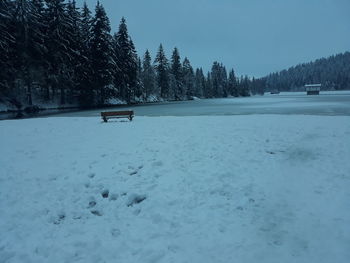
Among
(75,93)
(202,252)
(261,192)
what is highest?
(75,93)

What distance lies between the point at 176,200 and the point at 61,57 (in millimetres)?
33252

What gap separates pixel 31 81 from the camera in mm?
31125

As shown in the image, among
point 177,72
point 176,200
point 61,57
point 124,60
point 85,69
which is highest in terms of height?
point 177,72

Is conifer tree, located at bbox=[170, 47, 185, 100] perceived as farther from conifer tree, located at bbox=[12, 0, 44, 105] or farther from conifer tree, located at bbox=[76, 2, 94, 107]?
conifer tree, located at bbox=[12, 0, 44, 105]

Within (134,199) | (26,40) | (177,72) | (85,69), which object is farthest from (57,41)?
(177,72)

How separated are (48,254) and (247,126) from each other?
9.72 metres

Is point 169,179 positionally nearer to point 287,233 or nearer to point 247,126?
point 287,233

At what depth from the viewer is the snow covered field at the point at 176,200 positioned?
4242mm

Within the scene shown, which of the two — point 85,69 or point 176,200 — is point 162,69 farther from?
point 176,200

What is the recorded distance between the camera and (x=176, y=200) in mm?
5547

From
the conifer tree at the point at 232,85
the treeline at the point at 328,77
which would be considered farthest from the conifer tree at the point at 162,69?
the treeline at the point at 328,77

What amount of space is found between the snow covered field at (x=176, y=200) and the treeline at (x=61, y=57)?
25.9m

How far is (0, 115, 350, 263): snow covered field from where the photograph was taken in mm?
4242

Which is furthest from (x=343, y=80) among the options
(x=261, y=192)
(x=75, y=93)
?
(x=261, y=192)
